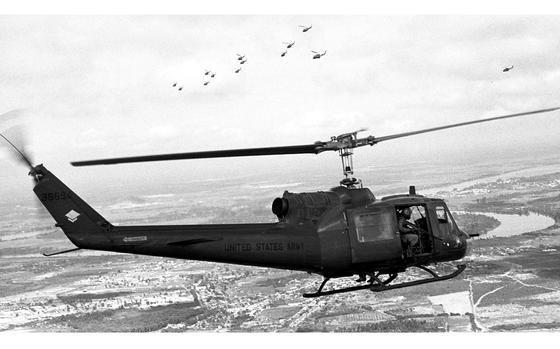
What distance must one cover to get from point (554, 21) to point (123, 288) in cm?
1129

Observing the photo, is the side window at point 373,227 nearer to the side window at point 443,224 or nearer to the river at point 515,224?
the side window at point 443,224

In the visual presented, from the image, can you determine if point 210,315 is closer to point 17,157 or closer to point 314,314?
point 314,314

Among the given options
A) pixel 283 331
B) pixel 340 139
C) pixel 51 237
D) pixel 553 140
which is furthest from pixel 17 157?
pixel 553 140

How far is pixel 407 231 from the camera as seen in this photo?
23.2 feet

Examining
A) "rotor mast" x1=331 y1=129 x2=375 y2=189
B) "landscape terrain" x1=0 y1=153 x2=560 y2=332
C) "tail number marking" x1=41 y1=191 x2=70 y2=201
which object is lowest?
"landscape terrain" x1=0 y1=153 x2=560 y2=332

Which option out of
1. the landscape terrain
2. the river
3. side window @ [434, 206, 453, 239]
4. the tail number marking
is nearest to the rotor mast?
side window @ [434, 206, 453, 239]

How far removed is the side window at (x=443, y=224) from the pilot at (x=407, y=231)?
0.27m

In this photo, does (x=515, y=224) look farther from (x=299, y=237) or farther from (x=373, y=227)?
(x=299, y=237)

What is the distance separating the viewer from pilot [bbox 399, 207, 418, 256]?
704cm

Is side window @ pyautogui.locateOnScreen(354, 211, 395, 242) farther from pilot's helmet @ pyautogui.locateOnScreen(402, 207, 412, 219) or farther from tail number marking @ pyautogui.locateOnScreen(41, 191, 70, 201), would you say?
tail number marking @ pyautogui.locateOnScreen(41, 191, 70, 201)

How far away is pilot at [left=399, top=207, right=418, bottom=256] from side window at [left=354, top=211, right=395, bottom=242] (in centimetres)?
21

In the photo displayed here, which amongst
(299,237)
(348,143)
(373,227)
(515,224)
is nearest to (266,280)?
(515,224)

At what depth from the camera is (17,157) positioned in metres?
7.56

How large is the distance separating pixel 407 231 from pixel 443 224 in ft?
1.66
